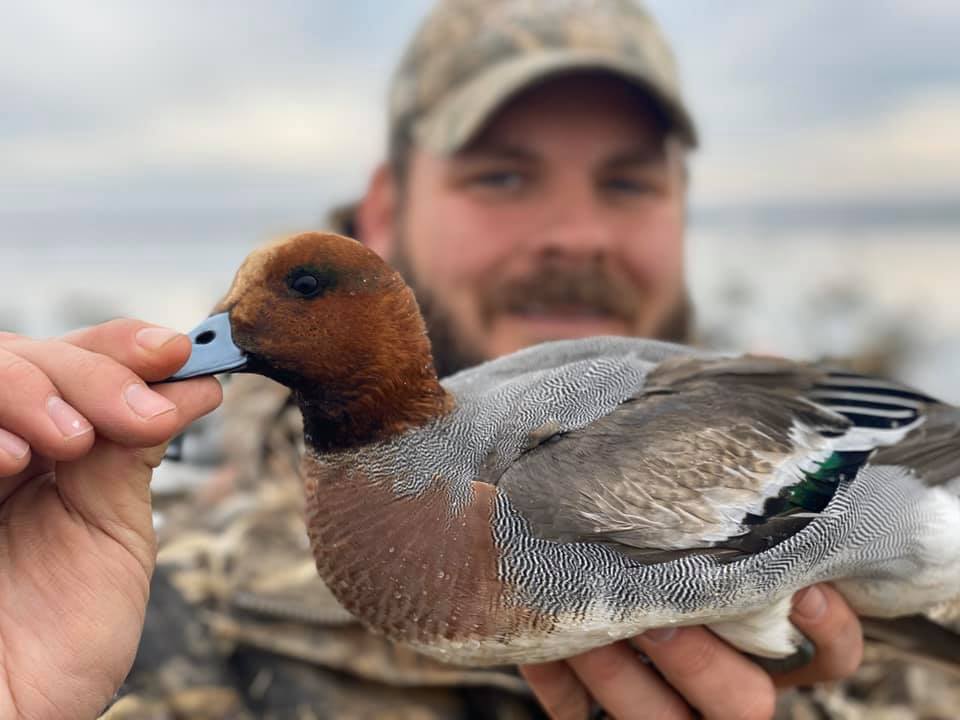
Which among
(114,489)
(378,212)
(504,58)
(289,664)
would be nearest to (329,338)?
(114,489)

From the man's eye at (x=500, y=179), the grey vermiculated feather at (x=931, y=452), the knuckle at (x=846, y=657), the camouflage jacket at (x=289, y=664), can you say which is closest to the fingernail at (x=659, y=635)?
the knuckle at (x=846, y=657)

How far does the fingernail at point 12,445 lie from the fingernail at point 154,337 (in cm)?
16

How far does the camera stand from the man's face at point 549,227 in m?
2.25

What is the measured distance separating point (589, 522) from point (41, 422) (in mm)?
671

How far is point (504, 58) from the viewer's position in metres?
2.43

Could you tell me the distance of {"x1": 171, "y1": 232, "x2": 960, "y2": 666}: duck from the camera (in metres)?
1.11

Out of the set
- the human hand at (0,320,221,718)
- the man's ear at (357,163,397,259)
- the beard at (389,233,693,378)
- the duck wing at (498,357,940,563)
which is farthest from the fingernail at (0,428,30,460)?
the man's ear at (357,163,397,259)

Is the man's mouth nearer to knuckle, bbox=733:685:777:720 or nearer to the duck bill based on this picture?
knuckle, bbox=733:685:777:720

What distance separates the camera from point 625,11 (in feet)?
8.72

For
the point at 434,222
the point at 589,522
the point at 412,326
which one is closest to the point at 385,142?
the point at 434,222

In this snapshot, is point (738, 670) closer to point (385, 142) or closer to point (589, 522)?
point (589, 522)

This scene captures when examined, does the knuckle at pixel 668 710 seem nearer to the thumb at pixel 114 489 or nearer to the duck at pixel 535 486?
the duck at pixel 535 486

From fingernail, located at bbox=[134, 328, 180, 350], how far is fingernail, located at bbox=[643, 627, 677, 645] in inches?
32.8

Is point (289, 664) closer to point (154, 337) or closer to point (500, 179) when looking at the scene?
point (154, 337)
